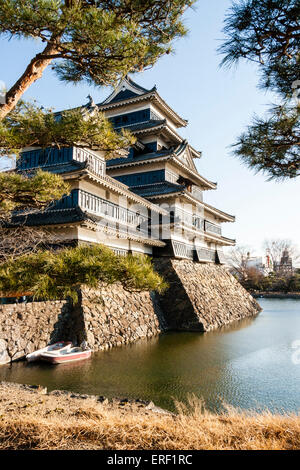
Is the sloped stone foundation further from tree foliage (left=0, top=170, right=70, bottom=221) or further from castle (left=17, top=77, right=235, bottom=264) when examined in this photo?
tree foliage (left=0, top=170, right=70, bottom=221)

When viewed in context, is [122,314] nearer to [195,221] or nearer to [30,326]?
[30,326]

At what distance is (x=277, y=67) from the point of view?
400cm

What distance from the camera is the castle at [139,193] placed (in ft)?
36.6

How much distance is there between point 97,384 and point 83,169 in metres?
6.92

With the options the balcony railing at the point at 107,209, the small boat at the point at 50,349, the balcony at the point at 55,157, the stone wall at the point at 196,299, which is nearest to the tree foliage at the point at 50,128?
the small boat at the point at 50,349

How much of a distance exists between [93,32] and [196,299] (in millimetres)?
12916

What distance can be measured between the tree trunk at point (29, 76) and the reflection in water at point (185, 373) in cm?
558

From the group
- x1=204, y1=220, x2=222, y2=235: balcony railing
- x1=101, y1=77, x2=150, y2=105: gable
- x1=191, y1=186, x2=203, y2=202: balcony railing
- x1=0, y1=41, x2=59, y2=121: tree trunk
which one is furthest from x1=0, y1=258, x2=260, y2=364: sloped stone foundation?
x1=101, y1=77, x2=150, y2=105: gable

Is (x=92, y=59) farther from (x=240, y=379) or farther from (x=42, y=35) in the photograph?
(x=240, y=379)

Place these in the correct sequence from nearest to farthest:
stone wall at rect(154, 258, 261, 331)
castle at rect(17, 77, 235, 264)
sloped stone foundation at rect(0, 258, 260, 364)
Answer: sloped stone foundation at rect(0, 258, 260, 364), castle at rect(17, 77, 235, 264), stone wall at rect(154, 258, 261, 331)

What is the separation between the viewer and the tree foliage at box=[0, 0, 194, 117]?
3516 mm

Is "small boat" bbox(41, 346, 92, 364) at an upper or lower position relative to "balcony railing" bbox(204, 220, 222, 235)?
lower

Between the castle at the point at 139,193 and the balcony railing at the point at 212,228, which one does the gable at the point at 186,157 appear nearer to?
the castle at the point at 139,193

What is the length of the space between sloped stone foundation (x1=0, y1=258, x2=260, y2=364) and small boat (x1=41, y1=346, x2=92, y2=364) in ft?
2.32
